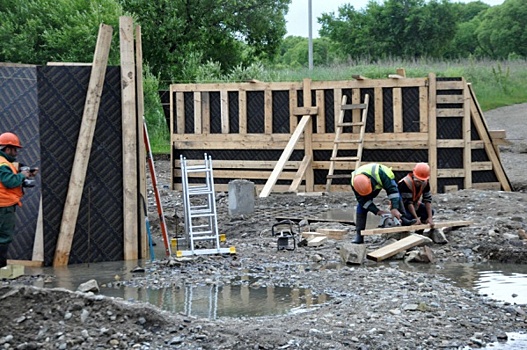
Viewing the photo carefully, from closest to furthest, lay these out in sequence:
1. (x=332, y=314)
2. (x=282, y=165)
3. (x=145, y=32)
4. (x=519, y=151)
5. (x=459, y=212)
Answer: (x=332, y=314) < (x=459, y=212) < (x=282, y=165) < (x=519, y=151) < (x=145, y=32)

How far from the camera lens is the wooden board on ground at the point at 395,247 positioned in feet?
45.1

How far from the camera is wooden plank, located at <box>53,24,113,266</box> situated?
46.8 ft

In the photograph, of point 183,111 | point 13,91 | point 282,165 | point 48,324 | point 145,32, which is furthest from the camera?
point 145,32

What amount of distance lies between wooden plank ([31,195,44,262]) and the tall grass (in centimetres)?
1889

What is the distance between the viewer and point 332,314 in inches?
383

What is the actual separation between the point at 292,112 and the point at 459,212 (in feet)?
20.1

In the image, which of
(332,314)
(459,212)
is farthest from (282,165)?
(332,314)

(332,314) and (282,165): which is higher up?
(282,165)

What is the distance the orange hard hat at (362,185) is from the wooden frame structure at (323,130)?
662 centimetres

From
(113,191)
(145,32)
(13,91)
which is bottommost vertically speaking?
(113,191)

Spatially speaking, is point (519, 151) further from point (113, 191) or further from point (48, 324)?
point (48, 324)

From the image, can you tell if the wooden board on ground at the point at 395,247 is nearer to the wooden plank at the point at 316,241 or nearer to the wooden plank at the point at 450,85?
the wooden plank at the point at 316,241

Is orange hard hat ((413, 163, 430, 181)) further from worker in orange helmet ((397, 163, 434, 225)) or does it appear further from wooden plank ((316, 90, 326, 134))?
wooden plank ((316, 90, 326, 134))

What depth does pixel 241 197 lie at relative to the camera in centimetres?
1883
